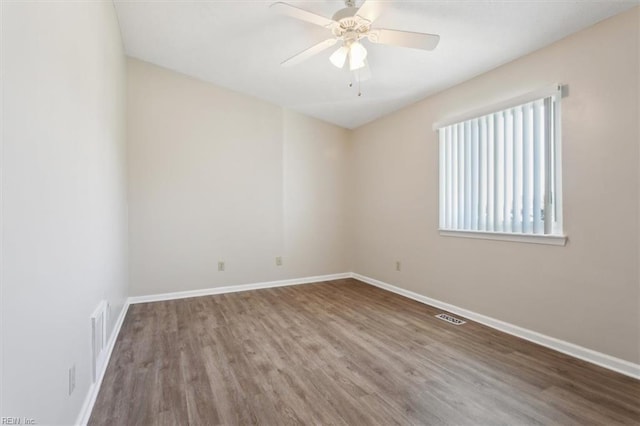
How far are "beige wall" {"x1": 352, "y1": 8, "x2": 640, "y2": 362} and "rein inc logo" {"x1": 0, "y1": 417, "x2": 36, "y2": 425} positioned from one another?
3.20m

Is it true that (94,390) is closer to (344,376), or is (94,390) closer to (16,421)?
(16,421)

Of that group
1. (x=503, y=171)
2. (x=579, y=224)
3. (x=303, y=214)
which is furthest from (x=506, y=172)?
(x=303, y=214)

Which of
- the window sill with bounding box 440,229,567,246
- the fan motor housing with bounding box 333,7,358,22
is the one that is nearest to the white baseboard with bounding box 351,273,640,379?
the window sill with bounding box 440,229,567,246

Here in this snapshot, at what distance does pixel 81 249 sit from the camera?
5.60 ft

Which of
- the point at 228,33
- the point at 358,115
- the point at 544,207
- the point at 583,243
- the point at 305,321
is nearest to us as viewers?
the point at 583,243

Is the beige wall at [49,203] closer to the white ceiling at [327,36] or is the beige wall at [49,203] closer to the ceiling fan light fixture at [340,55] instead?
the white ceiling at [327,36]

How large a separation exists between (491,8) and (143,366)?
11.5 feet

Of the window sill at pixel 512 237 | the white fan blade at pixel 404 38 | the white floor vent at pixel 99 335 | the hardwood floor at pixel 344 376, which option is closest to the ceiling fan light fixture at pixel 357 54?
the white fan blade at pixel 404 38

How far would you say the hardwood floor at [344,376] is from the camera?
171cm

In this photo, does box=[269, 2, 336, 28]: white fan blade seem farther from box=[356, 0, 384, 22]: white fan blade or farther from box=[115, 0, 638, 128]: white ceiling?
box=[115, 0, 638, 128]: white ceiling

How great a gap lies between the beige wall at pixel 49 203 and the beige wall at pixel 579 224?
3194 millimetres

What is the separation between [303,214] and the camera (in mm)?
4820

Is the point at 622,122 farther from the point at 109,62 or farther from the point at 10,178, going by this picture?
the point at 109,62

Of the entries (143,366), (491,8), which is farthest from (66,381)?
(491,8)
